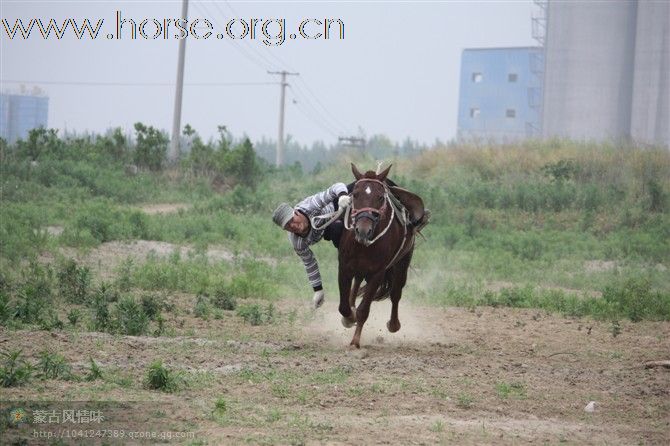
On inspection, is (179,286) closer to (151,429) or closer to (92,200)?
(151,429)

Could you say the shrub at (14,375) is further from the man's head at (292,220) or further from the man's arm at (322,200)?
the man's arm at (322,200)

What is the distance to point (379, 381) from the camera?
9.48 metres

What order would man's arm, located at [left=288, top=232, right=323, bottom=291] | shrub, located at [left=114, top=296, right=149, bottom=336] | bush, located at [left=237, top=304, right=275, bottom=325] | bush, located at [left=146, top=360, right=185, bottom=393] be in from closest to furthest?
bush, located at [left=146, top=360, right=185, bottom=393] → shrub, located at [left=114, top=296, right=149, bottom=336] → man's arm, located at [left=288, top=232, right=323, bottom=291] → bush, located at [left=237, top=304, right=275, bottom=325]

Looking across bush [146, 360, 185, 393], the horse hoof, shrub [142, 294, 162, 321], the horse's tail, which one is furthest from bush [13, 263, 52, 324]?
the horse hoof

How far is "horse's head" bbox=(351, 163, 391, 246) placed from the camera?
1095 cm

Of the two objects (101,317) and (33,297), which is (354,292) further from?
(33,297)

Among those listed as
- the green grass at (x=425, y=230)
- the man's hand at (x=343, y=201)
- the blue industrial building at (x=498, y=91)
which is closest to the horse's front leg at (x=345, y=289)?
the man's hand at (x=343, y=201)

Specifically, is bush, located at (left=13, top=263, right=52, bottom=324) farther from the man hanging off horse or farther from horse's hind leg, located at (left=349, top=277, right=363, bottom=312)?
horse's hind leg, located at (left=349, top=277, right=363, bottom=312)

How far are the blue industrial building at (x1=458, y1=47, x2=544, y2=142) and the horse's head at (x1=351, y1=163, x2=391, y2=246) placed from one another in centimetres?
4896

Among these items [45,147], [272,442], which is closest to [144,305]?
[272,442]

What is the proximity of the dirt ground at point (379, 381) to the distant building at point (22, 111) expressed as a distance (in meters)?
25.9

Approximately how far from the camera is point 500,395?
9.24m

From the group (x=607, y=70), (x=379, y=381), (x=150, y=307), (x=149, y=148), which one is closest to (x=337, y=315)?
(x=150, y=307)

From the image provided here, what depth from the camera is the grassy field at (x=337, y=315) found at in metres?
8.16
